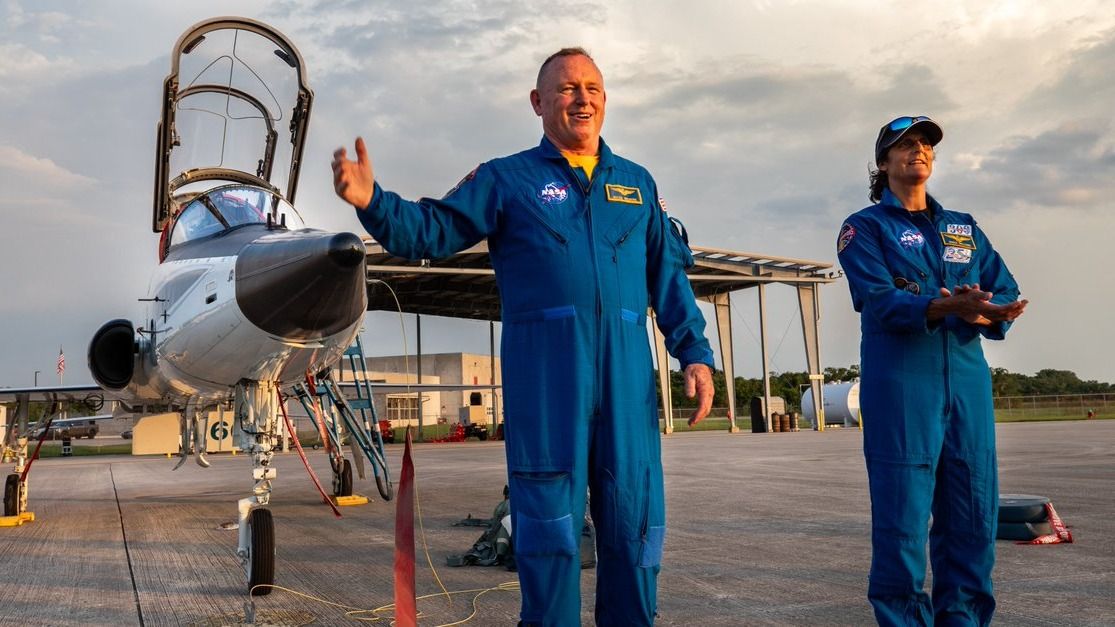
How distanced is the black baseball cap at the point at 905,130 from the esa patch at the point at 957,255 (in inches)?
17.6

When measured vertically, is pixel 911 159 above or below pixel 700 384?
above

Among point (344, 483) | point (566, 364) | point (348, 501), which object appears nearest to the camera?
point (566, 364)

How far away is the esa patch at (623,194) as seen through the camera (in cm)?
280

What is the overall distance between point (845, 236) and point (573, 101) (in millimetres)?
1309

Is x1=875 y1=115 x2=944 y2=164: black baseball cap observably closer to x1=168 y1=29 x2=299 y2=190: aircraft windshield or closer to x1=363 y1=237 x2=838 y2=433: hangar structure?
x1=168 y1=29 x2=299 y2=190: aircraft windshield

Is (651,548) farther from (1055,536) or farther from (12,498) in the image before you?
(12,498)

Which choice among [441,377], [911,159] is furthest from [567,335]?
[441,377]

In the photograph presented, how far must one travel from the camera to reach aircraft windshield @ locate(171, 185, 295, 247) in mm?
6914

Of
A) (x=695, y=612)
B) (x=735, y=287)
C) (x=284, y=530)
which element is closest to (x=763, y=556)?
(x=695, y=612)

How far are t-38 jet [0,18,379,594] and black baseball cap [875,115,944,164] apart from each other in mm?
2631

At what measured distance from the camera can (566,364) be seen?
2.53 meters

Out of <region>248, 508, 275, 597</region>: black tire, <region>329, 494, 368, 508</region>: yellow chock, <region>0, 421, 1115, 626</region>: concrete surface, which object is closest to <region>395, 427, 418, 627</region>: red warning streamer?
<region>0, 421, 1115, 626</region>: concrete surface

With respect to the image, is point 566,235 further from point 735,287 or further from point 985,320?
point 735,287

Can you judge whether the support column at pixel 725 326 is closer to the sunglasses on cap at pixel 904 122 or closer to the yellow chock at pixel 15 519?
the yellow chock at pixel 15 519
